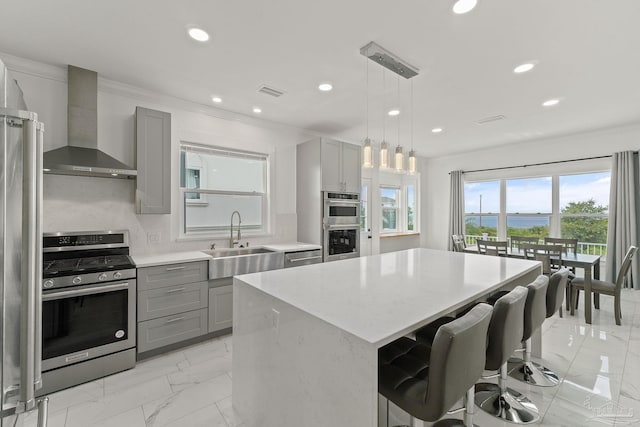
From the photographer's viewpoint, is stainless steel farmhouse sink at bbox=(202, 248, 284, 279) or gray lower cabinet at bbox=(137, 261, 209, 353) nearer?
gray lower cabinet at bbox=(137, 261, 209, 353)

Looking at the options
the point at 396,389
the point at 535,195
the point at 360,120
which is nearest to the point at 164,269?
the point at 396,389

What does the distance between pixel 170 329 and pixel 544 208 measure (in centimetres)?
683

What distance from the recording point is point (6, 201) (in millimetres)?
942

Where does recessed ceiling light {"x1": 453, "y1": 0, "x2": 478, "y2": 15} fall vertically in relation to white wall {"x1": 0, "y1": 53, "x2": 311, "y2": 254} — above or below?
above

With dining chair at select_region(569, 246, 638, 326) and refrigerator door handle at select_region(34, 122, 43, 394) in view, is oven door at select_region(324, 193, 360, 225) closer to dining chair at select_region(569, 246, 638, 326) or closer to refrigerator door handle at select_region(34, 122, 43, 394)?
dining chair at select_region(569, 246, 638, 326)

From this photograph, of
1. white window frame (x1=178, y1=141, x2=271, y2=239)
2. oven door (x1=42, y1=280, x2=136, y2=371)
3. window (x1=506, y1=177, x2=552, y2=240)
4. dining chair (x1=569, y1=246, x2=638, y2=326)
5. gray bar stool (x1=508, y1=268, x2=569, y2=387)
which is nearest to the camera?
gray bar stool (x1=508, y1=268, x2=569, y2=387)

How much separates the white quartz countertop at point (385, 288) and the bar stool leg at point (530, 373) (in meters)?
A: 0.75

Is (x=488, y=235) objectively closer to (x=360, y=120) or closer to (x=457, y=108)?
(x=457, y=108)

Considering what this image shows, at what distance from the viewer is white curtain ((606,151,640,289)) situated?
A: 4.49m

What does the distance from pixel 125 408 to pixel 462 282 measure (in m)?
2.46

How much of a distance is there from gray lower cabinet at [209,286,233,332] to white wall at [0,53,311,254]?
777 millimetres

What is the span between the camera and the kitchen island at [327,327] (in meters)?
1.04

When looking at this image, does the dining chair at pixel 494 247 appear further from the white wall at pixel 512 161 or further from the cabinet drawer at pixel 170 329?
the cabinet drawer at pixel 170 329

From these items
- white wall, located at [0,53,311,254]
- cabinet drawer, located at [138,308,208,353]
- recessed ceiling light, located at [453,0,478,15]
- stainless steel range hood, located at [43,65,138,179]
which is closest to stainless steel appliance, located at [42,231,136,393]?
cabinet drawer, located at [138,308,208,353]
